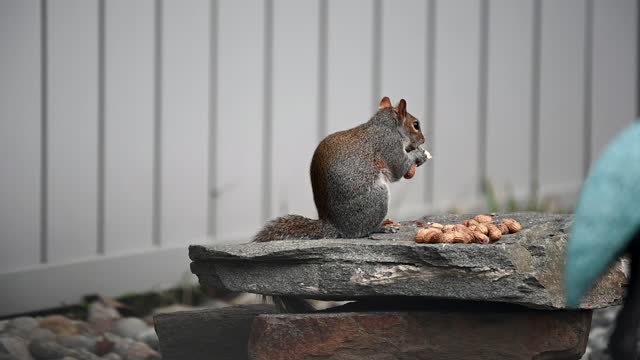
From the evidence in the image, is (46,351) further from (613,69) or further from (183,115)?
(613,69)

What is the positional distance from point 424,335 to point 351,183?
552 mm

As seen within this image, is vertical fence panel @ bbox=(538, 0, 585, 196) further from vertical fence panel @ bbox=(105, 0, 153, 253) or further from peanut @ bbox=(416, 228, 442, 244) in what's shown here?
peanut @ bbox=(416, 228, 442, 244)

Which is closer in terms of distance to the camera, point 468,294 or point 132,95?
point 468,294

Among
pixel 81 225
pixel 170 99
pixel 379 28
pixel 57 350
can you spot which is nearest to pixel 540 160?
pixel 379 28

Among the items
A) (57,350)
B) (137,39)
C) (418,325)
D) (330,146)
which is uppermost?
(137,39)

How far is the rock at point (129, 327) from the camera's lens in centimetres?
480

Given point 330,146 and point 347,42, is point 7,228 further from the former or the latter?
point 347,42

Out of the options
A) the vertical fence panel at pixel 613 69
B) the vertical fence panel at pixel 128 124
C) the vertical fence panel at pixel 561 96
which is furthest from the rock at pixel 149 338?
the vertical fence panel at pixel 613 69

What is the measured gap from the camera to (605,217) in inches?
100

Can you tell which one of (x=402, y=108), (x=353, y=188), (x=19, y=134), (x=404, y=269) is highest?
(x=402, y=108)

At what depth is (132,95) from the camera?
5.28 m

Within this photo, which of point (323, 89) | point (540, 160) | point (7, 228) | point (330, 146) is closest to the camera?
point (330, 146)

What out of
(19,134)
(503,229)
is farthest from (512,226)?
(19,134)

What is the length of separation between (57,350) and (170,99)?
147 cm
